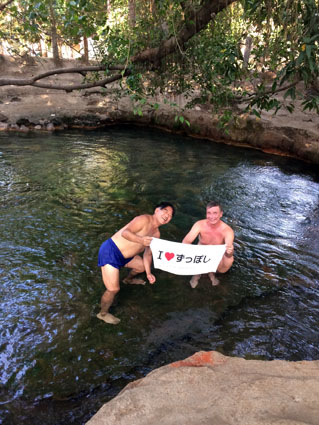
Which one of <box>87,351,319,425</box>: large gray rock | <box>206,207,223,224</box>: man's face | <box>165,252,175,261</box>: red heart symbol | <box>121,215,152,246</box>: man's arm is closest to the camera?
<box>87,351,319,425</box>: large gray rock

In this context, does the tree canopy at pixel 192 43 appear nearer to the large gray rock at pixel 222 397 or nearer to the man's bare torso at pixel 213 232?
the man's bare torso at pixel 213 232

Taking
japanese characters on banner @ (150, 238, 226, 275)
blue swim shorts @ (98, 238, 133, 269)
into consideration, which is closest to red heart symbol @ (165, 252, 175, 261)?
japanese characters on banner @ (150, 238, 226, 275)

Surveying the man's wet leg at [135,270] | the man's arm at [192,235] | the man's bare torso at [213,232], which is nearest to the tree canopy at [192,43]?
the man's bare torso at [213,232]

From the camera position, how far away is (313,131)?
13.7 metres

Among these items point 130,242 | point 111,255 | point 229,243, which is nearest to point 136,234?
point 130,242

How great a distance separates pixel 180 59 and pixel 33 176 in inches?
223

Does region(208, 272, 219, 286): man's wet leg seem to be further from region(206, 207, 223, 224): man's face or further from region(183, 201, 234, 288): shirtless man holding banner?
region(206, 207, 223, 224): man's face

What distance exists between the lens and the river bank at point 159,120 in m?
14.2

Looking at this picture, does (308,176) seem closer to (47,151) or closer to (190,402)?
(47,151)

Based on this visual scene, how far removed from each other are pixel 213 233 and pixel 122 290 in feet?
5.46

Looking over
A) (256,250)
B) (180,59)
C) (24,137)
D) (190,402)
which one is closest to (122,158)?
(24,137)

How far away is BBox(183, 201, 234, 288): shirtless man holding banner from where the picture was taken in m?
5.12

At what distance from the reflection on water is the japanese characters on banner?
740mm

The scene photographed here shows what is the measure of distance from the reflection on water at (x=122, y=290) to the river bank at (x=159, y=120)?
11.7 ft
